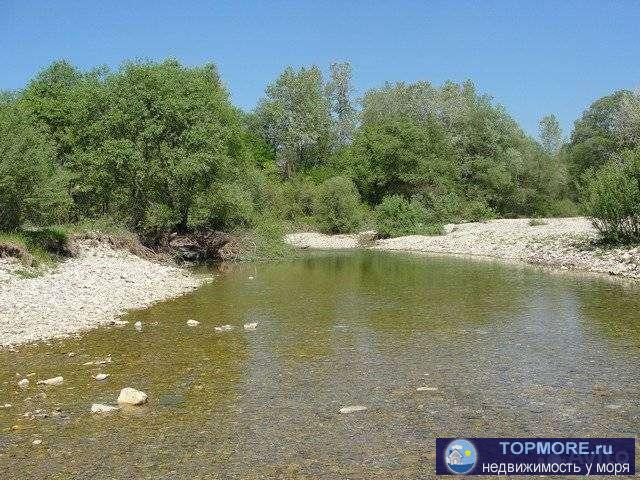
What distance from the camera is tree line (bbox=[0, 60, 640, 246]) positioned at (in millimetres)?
32000

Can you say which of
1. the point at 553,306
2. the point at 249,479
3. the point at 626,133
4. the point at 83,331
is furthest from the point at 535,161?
the point at 249,479

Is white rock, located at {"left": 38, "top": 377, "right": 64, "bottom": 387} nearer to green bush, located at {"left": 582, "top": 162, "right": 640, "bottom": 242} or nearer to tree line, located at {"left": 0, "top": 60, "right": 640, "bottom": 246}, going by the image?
tree line, located at {"left": 0, "top": 60, "right": 640, "bottom": 246}

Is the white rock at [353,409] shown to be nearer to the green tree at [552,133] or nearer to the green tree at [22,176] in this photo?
the green tree at [22,176]

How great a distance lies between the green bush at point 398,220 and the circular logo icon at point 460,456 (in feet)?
152

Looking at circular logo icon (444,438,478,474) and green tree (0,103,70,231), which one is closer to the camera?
circular logo icon (444,438,478,474)

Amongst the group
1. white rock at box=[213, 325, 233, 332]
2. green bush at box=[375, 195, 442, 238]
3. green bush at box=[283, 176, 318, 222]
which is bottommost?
white rock at box=[213, 325, 233, 332]

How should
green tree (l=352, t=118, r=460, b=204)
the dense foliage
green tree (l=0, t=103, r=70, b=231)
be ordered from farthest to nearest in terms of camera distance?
green tree (l=352, t=118, r=460, b=204) < the dense foliage < green tree (l=0, t=103, r=70, b=231)

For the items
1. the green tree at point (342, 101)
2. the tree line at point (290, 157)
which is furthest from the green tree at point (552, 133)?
the green tree at point (342, 101)

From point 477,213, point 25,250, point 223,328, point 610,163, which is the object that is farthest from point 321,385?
point 477,213

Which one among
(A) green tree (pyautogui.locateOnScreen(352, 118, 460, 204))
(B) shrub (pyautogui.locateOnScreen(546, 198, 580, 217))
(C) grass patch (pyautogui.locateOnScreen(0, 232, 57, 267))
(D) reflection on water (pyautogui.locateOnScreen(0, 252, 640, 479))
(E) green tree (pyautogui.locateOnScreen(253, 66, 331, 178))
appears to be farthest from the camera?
(E) green tree (pyautogui.locateOnScreen(253, 66, 331, 178))

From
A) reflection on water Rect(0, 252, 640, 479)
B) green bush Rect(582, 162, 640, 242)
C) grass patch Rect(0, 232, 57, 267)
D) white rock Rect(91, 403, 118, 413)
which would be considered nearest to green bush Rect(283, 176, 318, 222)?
green bush Rect(582, 162, 640, 242)

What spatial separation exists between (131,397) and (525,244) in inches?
1330

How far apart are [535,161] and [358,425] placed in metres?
71.0

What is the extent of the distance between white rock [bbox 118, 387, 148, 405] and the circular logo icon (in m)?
5.49
